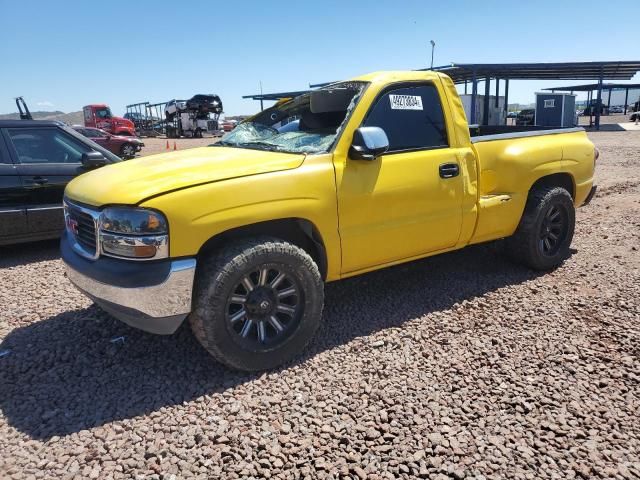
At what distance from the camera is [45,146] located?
6043 millimetres

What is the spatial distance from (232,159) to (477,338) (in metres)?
2.19

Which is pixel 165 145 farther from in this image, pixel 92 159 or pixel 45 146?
pixel 92 159

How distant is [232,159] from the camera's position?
11.2 ft

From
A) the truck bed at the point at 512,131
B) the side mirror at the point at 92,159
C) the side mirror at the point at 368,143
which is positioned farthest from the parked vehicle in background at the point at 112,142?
the side mirror at the point at 368,143

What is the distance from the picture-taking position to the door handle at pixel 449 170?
3926 millimetres

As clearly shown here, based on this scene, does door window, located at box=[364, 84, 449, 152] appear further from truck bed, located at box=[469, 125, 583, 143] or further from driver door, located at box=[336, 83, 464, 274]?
truck bed, located at box=[469, 125, 583, 143]

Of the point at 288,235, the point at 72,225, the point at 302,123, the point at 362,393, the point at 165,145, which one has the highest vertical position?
the point at 302,123

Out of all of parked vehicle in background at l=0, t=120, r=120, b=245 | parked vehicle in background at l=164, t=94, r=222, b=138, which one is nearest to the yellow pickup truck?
parked vehicle in background at l=0, t=120, r=120, b=245

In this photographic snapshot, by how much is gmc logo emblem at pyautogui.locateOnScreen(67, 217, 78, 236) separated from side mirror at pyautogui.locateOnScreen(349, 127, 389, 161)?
1.96 meters

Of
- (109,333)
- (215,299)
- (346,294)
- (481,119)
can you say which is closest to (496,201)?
(346,294)

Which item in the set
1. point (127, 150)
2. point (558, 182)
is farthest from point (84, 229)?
point (127, 150)

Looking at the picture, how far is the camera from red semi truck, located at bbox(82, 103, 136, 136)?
94.5ft

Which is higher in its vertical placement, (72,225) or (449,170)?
(449,170)

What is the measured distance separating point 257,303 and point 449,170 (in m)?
1.90
